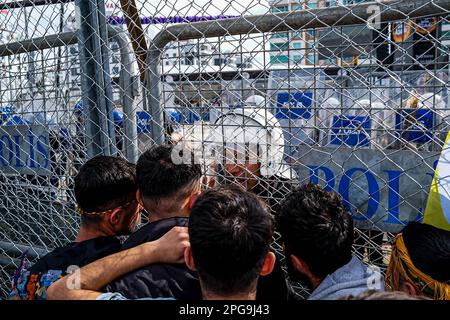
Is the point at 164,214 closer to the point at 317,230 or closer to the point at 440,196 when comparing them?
the point at 317,230

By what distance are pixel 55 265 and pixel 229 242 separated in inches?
29.3

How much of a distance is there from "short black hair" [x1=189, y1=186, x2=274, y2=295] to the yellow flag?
0.48m

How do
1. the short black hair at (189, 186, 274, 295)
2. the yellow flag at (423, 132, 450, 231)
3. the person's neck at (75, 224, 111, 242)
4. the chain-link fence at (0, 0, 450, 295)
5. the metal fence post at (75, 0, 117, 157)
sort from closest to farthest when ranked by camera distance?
the short black hair at (189, 186, 274, 295) → the yellow flag at (423, 132, 450, 231) → the chain-link fence at (0, 0, 450, 295) → the person's neck at (75, 224, 111, 242) → the metal fence post at (75, 0, 117, 157)

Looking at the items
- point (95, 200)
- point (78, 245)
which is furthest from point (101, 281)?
point (95, 200)

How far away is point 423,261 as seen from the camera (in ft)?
4.31

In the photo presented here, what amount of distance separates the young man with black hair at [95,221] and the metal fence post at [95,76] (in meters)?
0.45

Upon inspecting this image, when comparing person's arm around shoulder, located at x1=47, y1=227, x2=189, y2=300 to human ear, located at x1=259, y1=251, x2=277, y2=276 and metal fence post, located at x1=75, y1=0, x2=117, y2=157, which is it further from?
metal fence post, located at x1=75, y1=0, x2=117, y2=157

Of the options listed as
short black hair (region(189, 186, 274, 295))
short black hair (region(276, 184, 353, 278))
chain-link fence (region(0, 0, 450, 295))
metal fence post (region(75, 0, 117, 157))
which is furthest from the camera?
metal fence post (region(75, 0, 117, 157))

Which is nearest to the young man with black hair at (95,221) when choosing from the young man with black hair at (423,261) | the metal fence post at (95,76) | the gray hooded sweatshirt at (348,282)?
the metal fence post at (95,76)

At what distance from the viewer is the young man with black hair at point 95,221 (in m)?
1.62

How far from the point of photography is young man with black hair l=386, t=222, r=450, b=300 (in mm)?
1281

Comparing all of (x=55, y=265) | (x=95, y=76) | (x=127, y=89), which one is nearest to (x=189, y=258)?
(x=55, y=265)

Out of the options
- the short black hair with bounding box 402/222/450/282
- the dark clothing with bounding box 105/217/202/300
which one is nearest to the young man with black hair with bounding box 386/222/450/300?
the short black hair with bounding box 402/222/450/282
